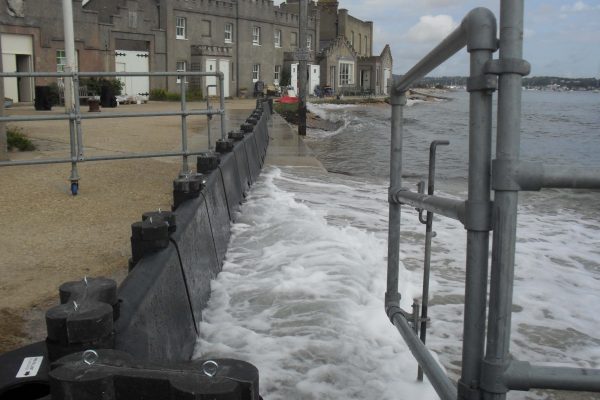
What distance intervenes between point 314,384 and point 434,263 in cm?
294

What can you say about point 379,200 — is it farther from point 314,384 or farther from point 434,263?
point 314,384

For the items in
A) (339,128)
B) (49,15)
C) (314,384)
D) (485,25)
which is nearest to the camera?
(485,25)

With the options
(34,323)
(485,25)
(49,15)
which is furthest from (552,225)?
(49,15)

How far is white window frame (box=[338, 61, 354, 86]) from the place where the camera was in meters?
68.3

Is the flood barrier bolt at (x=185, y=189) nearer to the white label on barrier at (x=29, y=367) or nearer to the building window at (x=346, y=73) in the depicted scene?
the white label on barrier at (x=29, y=367)

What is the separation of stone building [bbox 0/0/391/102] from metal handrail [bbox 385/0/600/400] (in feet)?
75.6

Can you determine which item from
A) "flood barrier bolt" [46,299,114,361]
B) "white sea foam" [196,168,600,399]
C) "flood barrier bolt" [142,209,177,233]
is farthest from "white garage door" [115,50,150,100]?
"flood barrier bolt" [46,299,114,361]

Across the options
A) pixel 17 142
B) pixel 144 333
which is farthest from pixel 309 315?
pixel 17 142

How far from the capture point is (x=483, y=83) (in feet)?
5.37

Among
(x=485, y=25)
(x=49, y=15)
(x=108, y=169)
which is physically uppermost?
(x=49, y=15)

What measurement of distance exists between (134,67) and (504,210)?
42495 millimetres

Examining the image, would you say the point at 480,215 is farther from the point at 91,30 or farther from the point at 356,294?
the point at 91,30

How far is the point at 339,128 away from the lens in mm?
28000

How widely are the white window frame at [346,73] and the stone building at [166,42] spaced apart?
0.11 metres
